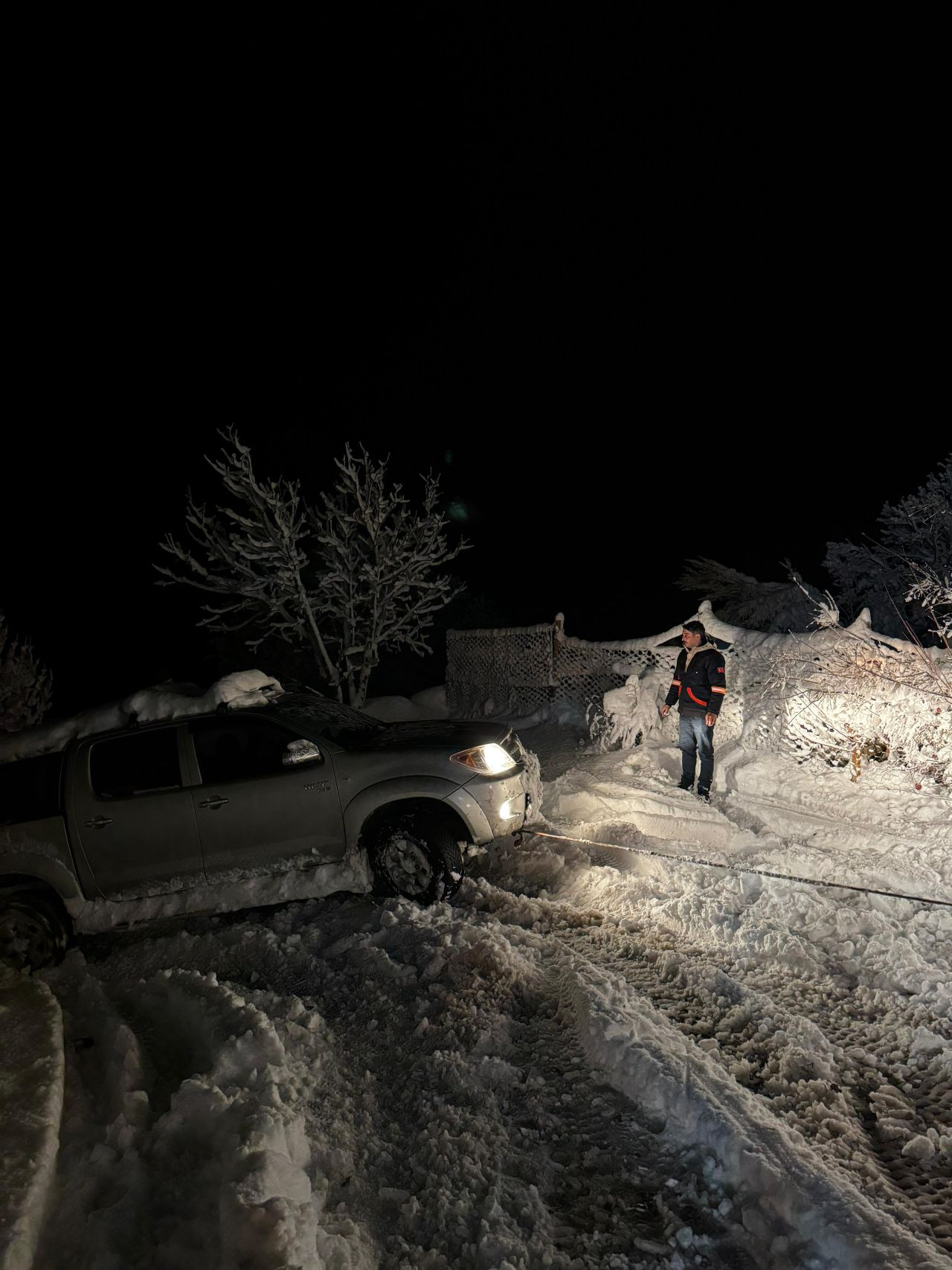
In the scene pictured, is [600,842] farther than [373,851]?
Yes

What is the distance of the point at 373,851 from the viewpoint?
534 centimetres

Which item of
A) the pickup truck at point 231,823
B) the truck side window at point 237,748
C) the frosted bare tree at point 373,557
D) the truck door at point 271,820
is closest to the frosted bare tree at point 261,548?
the frosted bare tree at point 373,557

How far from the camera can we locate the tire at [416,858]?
17.2ft

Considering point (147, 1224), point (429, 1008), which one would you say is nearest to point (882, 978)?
point (429, 1008)

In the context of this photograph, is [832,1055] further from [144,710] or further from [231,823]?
[144,710]

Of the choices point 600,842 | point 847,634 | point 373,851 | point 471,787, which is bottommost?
point 600,842

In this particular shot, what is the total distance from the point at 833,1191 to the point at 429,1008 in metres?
1.99

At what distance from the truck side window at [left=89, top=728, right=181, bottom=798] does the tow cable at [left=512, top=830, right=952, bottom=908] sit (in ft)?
8.38

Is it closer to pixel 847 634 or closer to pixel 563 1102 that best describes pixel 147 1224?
pixel 563 1102

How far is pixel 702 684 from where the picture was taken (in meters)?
7.02

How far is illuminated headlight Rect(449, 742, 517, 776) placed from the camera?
17.5ft

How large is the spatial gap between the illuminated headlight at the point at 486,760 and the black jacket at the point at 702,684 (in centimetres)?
232

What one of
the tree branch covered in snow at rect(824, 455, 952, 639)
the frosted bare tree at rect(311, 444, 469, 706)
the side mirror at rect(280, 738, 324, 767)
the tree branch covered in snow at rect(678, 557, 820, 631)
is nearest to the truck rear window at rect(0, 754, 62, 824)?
the side mirror at rect(280, 738, 324, 767)

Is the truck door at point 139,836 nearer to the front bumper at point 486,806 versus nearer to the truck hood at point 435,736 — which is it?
the truck hood at point 435,736
